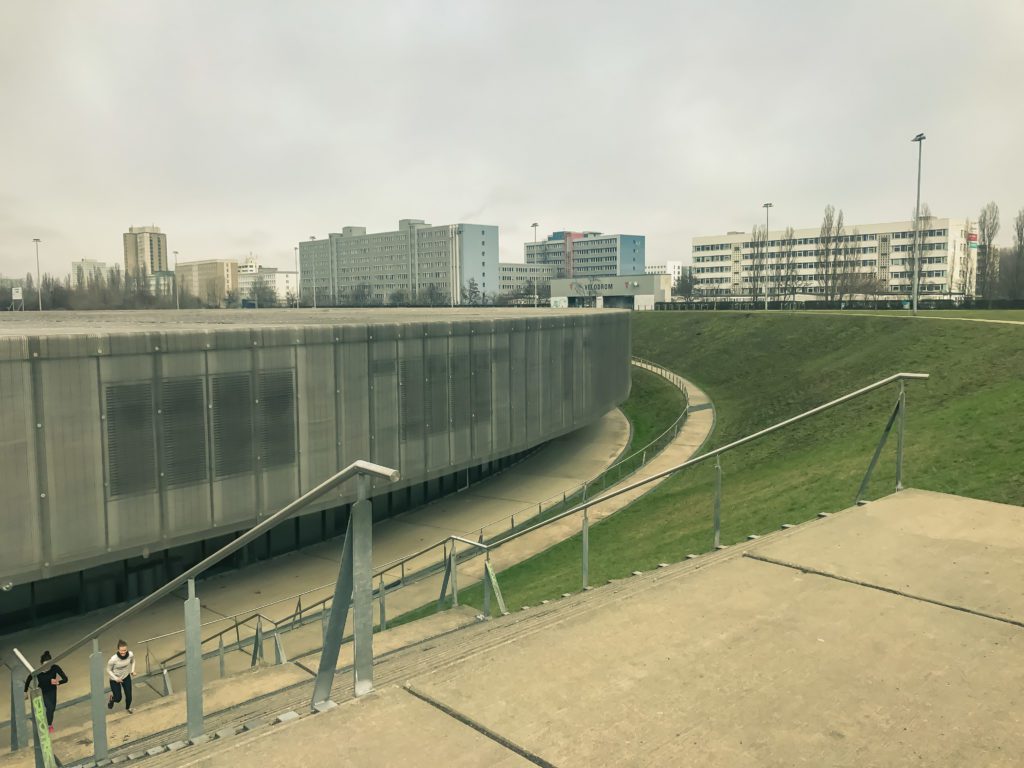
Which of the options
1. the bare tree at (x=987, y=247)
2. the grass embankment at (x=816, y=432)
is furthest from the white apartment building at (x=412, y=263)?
the grass embankment at (x=816, y=432)

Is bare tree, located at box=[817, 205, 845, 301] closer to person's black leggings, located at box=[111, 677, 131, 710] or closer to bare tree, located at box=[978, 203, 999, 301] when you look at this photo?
bare tree, located at box=[978, 203, 999, 301]

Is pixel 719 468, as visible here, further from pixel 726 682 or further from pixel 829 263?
pixel 829 263

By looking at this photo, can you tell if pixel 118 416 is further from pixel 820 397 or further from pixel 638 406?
pixel 638 406

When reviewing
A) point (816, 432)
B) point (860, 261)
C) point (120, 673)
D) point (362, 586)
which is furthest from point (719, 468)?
point (860, 261)

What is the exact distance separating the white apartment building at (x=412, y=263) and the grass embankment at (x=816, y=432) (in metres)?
101

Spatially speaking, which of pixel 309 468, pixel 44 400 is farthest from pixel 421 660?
pixel 309 468

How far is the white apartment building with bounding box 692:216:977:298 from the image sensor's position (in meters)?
111

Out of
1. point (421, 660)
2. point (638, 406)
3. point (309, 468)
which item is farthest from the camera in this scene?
point (638, 406)

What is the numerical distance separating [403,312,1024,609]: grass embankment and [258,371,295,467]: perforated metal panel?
6.24m

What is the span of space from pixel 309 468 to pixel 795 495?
11729mm

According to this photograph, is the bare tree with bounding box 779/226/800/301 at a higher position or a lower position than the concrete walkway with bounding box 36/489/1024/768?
higher

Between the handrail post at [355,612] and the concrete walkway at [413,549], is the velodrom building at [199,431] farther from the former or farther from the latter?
the handrail post at [355,612]

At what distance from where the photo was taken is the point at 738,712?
190 inches

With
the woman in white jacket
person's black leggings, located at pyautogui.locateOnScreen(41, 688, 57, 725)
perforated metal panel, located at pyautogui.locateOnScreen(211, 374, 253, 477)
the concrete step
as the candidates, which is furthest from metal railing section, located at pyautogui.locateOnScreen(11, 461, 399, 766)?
perforated metal panel, located at pyautogui.locateOnScreen(211, 374, 253, 477)
